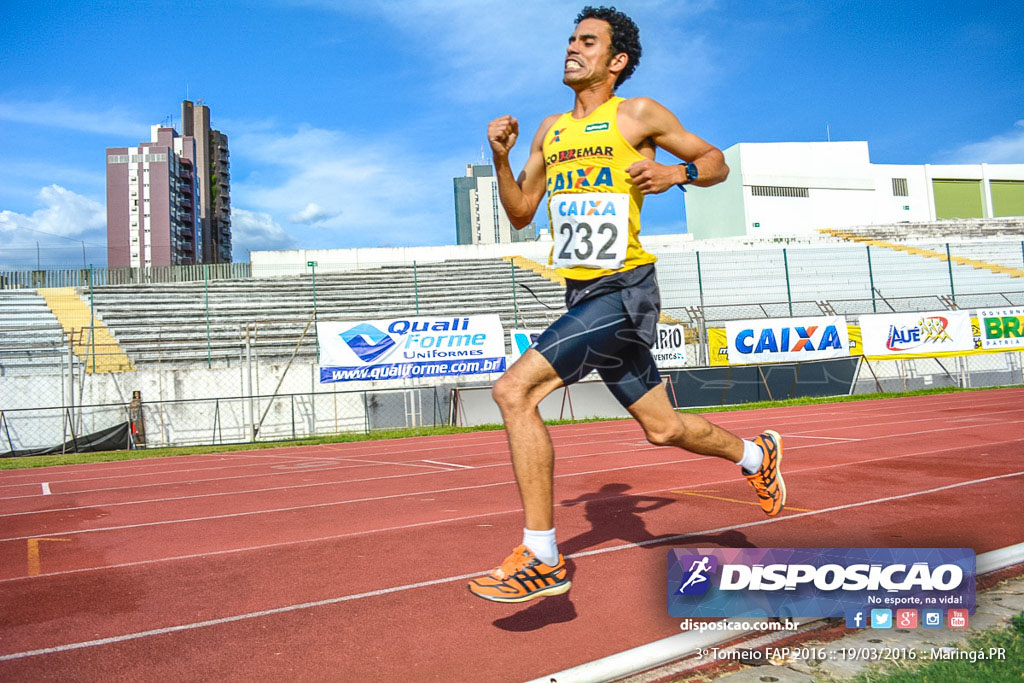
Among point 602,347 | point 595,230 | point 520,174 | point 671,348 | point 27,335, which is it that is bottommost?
point 602,347

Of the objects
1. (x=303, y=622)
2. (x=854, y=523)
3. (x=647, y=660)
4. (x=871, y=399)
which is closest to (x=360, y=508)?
(x=303, y=622)

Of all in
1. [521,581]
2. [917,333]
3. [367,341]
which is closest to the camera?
[521,581]

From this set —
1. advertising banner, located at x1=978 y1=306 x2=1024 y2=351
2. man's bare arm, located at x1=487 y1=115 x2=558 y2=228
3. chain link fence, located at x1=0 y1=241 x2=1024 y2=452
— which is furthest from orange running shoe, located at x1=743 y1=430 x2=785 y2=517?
advertising banner, located at x1=978 y1=306 x2=1024 y2=351

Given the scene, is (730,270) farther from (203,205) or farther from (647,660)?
(203,205)

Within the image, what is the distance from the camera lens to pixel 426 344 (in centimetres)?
1606

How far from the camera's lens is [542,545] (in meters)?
2.68

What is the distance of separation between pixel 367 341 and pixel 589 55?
1311 centimetres

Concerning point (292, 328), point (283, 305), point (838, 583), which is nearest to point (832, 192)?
point (283, 305)

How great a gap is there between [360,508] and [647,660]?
3777 millimetres

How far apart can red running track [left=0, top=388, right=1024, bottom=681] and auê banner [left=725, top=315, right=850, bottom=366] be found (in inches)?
385

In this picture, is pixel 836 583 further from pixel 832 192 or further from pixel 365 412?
pixel 832 192

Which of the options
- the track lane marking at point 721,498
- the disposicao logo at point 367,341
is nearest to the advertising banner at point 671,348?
the disposicao logo at point 367,341

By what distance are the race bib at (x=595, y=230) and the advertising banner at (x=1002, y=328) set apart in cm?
2062

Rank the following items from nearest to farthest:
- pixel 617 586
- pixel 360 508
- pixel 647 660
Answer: pixel 647 660
pixel 617 586
pixel 360 508
